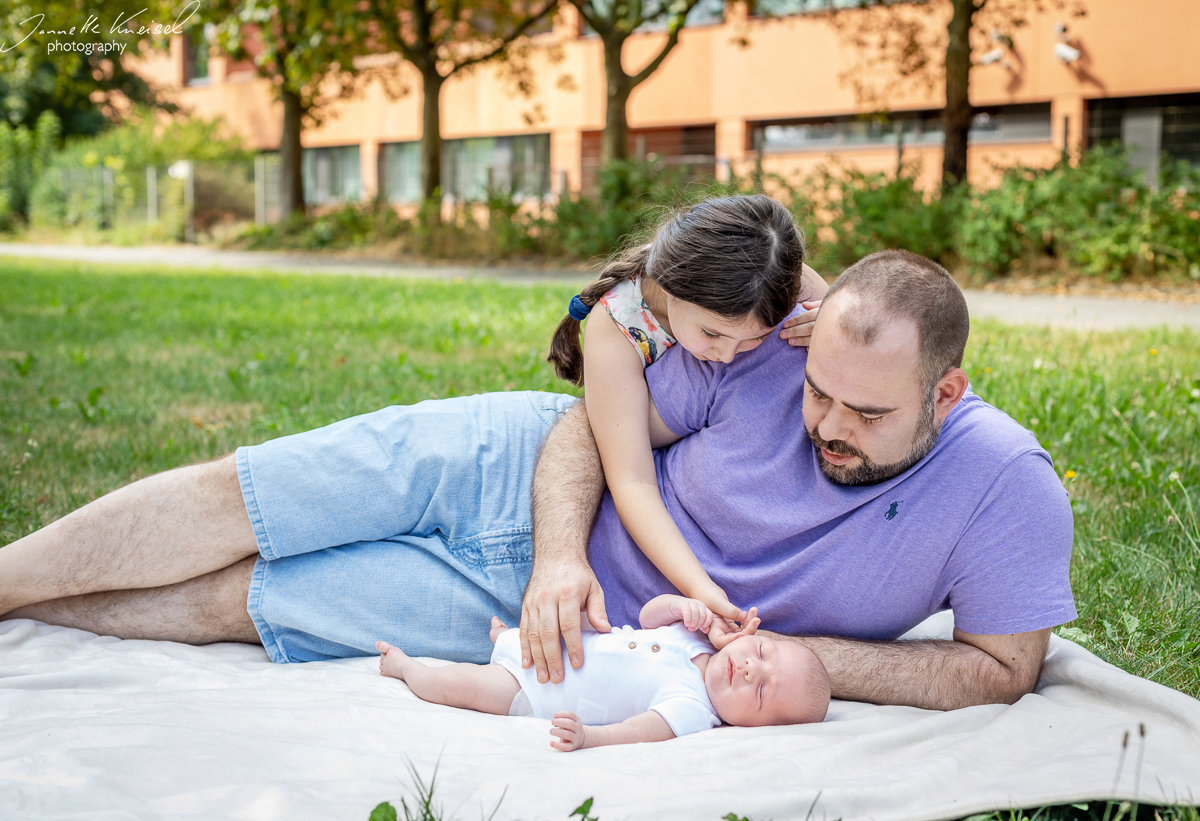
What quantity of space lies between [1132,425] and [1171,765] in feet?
11.0

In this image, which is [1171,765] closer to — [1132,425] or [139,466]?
[1132,425]

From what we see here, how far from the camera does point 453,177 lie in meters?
33.4

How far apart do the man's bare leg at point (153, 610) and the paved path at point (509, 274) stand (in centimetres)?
759

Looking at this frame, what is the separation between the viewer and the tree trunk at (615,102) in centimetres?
1775

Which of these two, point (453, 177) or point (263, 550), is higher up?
point (453, 177)

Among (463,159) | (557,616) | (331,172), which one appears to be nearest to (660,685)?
(557,616)

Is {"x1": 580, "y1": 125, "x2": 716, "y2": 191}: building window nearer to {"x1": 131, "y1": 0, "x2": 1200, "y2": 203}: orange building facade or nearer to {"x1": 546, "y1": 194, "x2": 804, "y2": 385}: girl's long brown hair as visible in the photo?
{"x1": 131, "y1": 0, "x2": 1200, "y2": 203}: orange building facade

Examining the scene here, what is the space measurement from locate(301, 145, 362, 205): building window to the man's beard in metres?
34.1

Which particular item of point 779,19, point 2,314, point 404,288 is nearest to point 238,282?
point 404,288

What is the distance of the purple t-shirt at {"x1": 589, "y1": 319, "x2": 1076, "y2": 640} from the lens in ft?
7.71

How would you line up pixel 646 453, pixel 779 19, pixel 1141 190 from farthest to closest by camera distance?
1. pixel 779 19
2. pixel 1141 190
3. pixel 646 453

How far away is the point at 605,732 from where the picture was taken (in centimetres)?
237

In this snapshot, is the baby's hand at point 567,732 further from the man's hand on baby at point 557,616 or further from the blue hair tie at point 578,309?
the blue hair tie at point 578,309

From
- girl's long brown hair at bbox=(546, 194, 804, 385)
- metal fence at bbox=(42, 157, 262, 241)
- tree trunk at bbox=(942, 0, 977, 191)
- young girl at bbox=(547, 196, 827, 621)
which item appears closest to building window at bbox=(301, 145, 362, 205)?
metal fence at bbox=(42, 157, 262, 241)
